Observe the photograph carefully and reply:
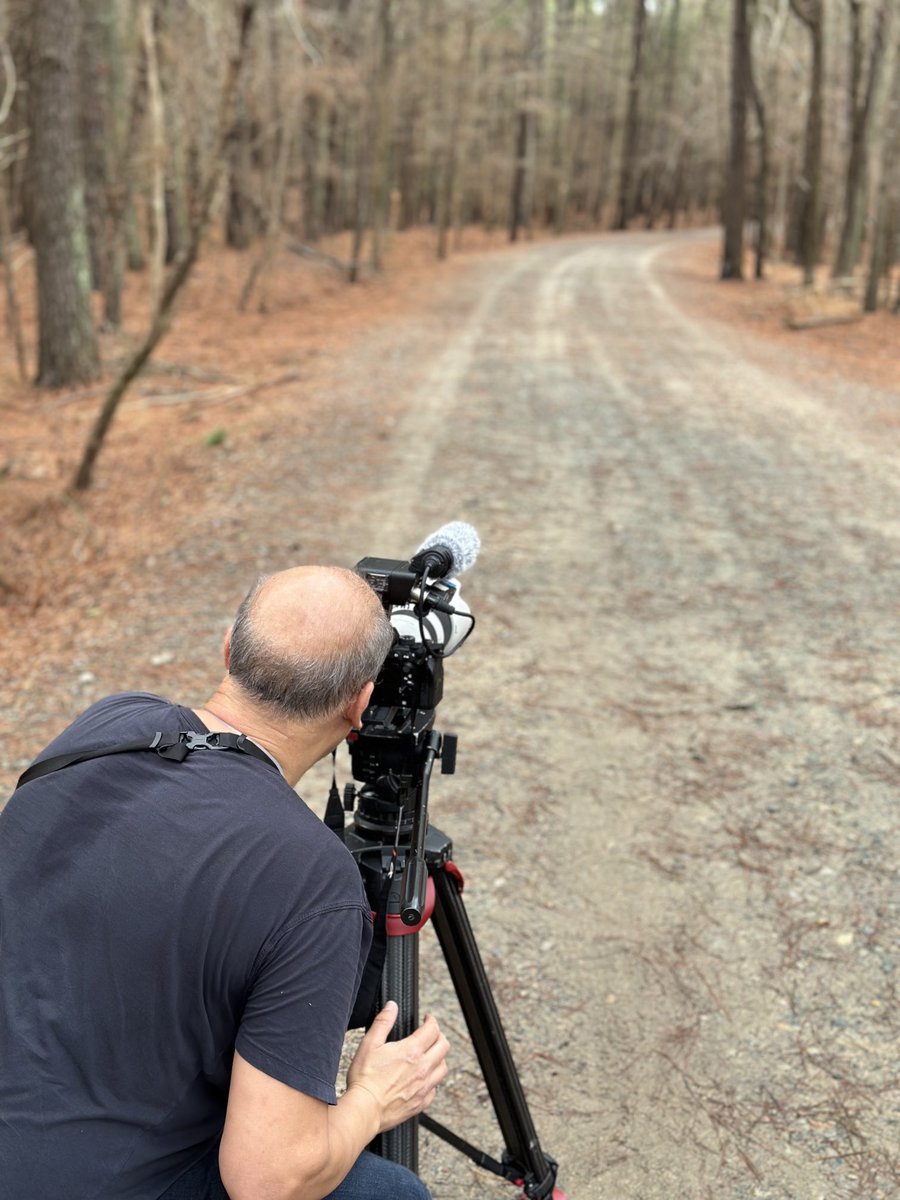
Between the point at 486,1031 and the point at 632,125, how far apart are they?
39.6 m

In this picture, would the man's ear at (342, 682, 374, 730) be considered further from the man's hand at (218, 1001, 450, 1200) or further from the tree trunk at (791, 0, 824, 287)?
the tree trunk at (791, 0, 824, 287)

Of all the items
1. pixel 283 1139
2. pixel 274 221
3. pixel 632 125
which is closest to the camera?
pixel 283 1139

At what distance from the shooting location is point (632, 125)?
3697cm

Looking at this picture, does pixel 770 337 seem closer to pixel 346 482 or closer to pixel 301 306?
pixel 301 306

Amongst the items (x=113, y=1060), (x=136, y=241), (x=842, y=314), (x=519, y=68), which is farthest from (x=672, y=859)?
(x=519, y=68)

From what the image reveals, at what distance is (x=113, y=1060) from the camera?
4.73ft

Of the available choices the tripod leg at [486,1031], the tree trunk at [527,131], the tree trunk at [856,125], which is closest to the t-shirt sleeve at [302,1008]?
the tripod leg at [486,1031]

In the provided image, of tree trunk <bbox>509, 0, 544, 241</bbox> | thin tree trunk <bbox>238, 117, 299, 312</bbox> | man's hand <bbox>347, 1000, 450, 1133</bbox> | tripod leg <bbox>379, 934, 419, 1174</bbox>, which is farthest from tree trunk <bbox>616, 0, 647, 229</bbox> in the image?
man's hand <bbox>347, 1000, 450, 1133</bbox>

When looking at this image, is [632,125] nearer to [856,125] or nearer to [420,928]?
[856,125]

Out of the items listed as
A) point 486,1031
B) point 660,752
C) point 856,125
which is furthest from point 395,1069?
point 856,125

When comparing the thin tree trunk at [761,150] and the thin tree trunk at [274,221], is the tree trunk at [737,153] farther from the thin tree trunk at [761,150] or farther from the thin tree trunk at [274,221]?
the thin tree trunk at [274,221]

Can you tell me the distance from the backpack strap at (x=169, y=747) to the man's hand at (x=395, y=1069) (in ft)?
1.68

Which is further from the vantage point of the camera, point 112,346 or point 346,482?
point 112,346

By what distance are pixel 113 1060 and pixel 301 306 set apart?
17.9 meters
